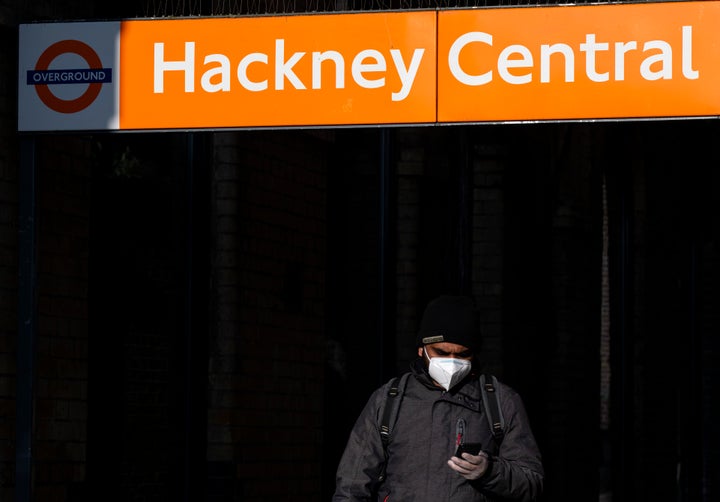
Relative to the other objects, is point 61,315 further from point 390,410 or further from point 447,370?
point 447,370

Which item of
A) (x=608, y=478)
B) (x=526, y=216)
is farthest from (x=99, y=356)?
(x=608, y=478)

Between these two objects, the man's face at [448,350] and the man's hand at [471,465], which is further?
the man's face at [448,350]

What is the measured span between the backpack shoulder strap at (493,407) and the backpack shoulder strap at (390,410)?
0.86 feet

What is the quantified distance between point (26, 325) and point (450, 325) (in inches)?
Result: 73.7

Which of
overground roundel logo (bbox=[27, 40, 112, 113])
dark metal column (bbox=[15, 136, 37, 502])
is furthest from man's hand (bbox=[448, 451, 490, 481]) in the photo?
overground roundel logo (bbox=[27, 40, 112, 113])

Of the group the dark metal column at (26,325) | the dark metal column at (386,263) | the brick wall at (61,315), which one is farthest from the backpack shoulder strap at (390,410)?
the dark metal column at (386,263)

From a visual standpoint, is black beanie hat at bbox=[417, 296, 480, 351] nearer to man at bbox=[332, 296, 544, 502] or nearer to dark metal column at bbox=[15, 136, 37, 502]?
man at bbox=[332, 296, 544, 502]

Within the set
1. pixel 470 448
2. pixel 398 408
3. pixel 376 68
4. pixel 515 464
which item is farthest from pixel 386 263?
pixel 470 448

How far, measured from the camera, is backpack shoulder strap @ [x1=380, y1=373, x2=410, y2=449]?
5.51 meters

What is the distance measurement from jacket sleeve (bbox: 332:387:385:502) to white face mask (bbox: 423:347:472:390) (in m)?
0.21

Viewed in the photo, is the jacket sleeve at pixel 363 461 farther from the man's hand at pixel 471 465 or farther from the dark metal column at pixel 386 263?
the dark metal column at pixel 386 263

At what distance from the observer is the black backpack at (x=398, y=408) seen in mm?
5508

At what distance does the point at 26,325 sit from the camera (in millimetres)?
6547

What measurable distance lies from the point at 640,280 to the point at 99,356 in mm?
10080
